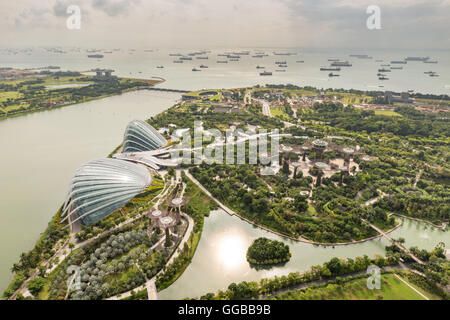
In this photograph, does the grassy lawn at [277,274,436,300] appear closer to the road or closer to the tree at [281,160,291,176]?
the tree at [281,160,291,176]

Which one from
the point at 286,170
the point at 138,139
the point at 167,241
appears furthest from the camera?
the point at 138,139

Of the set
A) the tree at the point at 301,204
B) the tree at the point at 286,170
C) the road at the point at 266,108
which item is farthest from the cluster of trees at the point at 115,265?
the road at the point at 266,108

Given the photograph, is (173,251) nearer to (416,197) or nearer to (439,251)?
(439,251)

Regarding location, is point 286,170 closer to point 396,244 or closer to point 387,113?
point 396,244

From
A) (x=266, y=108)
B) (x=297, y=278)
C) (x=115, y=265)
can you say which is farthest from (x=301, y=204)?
(x=266, y=108)
